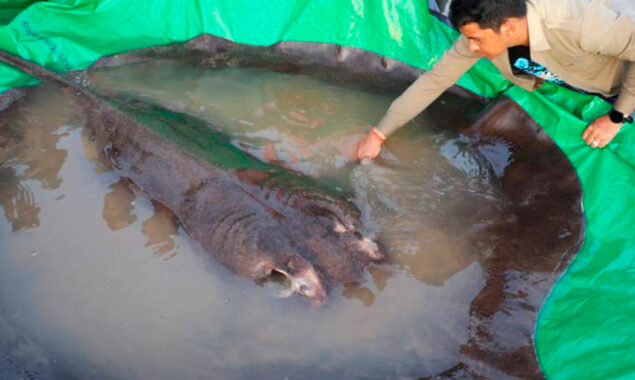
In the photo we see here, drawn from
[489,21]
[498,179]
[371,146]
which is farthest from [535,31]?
[371,146]

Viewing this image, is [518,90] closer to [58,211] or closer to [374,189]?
[374,189]

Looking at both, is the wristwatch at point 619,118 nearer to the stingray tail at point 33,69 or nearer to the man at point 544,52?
the man at point 544,52

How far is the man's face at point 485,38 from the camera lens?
10.1 ft

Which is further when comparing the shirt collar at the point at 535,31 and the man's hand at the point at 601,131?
the man's hand at the point at 601,131

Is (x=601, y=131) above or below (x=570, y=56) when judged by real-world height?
below

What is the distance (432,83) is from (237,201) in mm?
1827

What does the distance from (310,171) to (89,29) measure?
2867mm

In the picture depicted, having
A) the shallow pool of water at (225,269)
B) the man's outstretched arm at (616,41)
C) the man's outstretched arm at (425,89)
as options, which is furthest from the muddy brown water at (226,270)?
the man's outstretched arm at (616,41)

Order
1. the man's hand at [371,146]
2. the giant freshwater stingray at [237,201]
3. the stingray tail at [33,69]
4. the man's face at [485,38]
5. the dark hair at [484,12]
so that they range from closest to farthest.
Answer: the dark hair at [484,12] < the man's face at [485,38] < the giant freshwater stingray at [237,201] < the man's hand at [371,146] < the stingray tail at [33,69]

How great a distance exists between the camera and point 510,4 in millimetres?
3080

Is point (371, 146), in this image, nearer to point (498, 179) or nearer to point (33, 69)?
point (498, 179)

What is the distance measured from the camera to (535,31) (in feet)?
11.1

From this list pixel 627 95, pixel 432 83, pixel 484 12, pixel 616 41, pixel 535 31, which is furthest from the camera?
pixel 432 83

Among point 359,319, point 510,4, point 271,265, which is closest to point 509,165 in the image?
point 510,4
